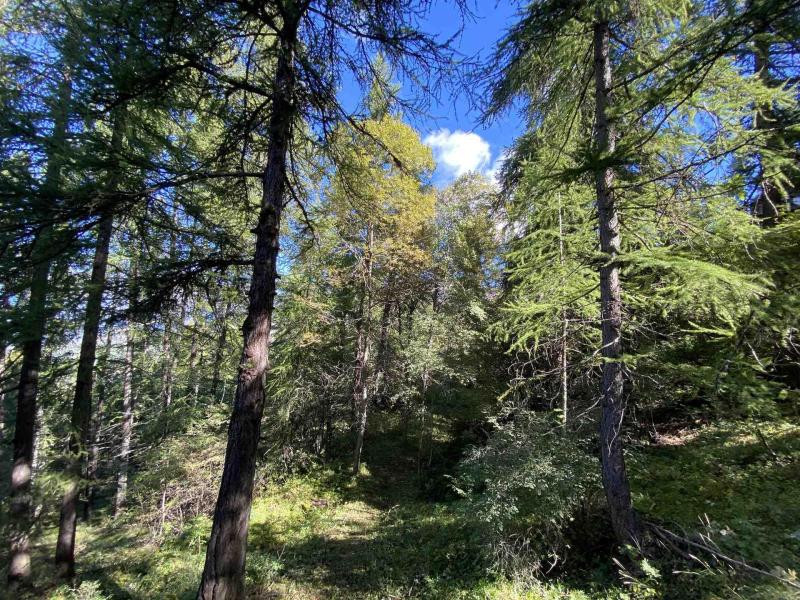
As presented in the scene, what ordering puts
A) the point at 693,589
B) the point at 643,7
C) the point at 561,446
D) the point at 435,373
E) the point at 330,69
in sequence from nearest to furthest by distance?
the point at 693,589, the point at 330,69, the point at 643,7, the point at 561,446, the point at 435,373

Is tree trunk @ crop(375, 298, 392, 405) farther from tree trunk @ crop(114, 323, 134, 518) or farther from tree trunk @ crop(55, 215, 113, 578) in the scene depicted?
tree trunk @ crop(114, 323, 134, 518)

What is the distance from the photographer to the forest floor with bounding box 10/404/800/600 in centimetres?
492

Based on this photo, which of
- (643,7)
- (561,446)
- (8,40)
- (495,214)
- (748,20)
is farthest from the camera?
(495,214)

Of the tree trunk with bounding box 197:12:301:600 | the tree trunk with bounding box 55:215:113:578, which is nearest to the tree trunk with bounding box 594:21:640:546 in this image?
the tree trunk with bounding box 197:12:301:600

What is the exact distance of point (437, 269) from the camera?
15547 mm

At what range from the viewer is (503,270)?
664cm

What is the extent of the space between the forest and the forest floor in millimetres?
65

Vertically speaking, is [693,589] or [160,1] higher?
[160,1]

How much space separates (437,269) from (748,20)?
12828mm

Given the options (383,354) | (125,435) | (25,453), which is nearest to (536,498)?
(383,354)

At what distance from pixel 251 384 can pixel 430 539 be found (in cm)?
720

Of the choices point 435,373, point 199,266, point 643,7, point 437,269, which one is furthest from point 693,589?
point 437,269

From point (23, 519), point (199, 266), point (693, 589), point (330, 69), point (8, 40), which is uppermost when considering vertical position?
point (8, 40)

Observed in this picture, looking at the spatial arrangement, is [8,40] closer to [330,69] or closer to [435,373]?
[330,69]
